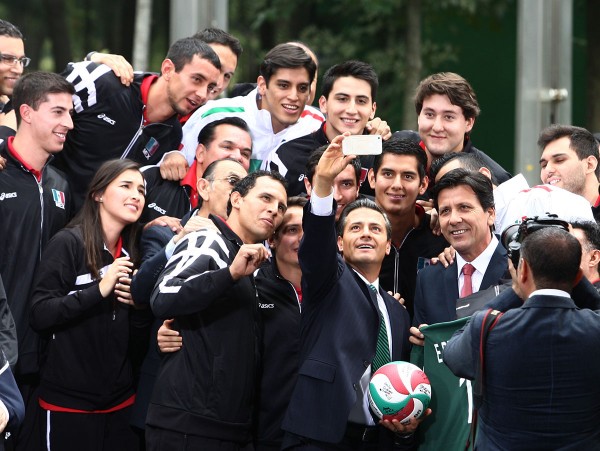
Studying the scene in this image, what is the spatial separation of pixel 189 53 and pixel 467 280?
295 cm

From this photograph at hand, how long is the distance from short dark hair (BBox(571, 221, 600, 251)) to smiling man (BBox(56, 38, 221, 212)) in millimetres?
3220

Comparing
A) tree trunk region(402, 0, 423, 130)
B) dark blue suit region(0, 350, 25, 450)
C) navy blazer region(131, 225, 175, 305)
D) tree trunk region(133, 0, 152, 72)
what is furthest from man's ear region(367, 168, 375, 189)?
tree trunk region(133, 0, 152, 72)

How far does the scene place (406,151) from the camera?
7.52 m

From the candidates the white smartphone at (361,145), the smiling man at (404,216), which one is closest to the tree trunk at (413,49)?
the smiling man at (404,216)

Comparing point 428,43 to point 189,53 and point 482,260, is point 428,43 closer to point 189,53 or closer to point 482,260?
point 189,53

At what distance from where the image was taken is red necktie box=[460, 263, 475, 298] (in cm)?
672

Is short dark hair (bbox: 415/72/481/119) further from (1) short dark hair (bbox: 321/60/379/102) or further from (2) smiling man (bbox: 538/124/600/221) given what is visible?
(2) smiling man (bbox: 538/124/600/221)

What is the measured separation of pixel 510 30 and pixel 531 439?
1136cm

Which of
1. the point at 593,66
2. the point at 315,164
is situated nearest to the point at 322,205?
the point at 315,164

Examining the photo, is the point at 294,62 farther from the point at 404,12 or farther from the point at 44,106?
the point at 404,12

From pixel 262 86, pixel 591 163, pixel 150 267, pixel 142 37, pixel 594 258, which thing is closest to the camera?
pixel 594 258

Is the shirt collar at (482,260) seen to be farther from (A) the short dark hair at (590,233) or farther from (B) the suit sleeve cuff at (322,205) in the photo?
(B) the suit sleeve cuff at (322,205)

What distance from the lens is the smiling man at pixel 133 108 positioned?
811 centimetres

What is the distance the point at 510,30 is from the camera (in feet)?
52.0
